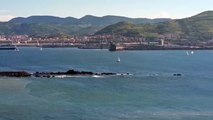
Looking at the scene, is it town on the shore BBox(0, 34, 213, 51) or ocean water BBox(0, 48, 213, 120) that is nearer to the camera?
ocean water BBox(0, 48, 213, 120)

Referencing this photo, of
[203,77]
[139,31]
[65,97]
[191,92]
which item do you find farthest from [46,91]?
[139,31]

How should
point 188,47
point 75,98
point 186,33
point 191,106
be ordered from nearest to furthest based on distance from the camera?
1. point 191,106
2. point 75,98
3. point 188,47
4. point 186,33

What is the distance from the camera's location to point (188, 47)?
154375mm

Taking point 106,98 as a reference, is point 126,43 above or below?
below

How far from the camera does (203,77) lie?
61344 mm

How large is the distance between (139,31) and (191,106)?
15348 centimetres

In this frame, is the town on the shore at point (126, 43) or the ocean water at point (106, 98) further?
the town on the shore at point (126, 43)

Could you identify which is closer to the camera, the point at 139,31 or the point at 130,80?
the point at 130,80

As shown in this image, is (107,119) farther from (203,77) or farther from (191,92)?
(203,77)

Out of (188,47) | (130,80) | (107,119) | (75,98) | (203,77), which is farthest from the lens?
(188,47)

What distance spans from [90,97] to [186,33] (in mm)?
149831

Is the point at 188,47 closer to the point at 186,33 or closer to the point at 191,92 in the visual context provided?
the point at 186,33

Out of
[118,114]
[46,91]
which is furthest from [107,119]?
[46,91]

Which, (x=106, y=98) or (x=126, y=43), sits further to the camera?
(x=126, y=43)
